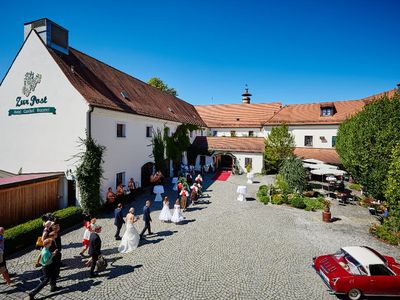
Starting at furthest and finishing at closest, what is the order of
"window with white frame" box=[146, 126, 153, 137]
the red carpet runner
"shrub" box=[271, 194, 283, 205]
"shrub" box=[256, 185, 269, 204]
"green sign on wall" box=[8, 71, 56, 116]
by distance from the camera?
the red carpet runner
"window with white frame" box=[146, 126, 153, 137]
"shrub" box=[256, 185, 269, 204]
"shrub" box=[271, 194, 283, 205]
"green sign on wall" box=[8, 71, 56, 116]

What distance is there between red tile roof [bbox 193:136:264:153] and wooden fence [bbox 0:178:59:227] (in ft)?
69.6

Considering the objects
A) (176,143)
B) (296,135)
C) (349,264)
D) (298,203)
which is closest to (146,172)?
(176,143)

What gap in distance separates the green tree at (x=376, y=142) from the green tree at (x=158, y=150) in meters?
16.6

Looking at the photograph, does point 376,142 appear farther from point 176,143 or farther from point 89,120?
point 89,120

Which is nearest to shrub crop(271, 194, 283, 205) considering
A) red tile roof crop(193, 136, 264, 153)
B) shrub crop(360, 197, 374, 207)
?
shrub crop(360, 197, 374, 207)

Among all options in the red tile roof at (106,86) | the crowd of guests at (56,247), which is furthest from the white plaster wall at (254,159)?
the crowd of guests at (56,247)

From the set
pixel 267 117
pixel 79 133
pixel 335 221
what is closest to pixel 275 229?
pixel 335 221

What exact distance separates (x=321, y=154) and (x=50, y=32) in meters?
31.2

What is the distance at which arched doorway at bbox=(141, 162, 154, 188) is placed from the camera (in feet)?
69.2

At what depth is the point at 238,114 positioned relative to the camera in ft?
134

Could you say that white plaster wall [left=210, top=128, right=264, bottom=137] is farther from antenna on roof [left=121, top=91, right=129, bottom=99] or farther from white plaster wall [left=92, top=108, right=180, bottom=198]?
antenna on roof [left=121, top=91, right=129, bottom=99]

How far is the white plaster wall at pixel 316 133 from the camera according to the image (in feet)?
104

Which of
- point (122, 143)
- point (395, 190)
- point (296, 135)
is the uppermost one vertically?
point (296, 135)

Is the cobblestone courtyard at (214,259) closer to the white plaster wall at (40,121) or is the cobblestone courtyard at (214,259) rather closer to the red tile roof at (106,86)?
the white plaster wall at (40,121)
